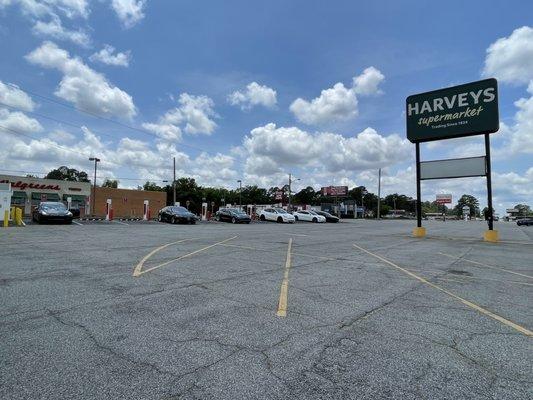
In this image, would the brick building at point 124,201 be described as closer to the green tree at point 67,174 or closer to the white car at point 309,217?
the white car at point 309,217

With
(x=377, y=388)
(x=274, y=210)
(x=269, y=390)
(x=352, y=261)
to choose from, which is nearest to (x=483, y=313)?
(x=377, y=388)

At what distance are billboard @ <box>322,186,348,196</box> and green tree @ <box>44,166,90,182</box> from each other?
82.3 m

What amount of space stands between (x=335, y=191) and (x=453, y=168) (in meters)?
85.7

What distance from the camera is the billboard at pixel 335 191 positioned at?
344ft

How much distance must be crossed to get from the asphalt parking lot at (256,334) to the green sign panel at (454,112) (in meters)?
15.2

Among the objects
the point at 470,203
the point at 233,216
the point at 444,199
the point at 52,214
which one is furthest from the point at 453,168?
the point at 470,203

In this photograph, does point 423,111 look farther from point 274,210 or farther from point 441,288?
point 274,210

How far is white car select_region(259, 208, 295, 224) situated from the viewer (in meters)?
41.1

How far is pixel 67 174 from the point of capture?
407 ft

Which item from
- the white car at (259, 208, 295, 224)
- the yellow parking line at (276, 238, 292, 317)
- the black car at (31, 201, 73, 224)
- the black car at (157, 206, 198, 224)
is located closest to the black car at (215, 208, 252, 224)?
the black car at (157, 206, 198, 224)

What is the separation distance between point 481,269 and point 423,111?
15.1 meters

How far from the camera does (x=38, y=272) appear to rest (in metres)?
7.26

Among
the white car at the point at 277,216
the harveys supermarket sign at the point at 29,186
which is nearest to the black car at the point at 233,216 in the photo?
the white car at the point at 277,216

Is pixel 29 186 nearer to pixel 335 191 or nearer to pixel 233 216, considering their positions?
pixel 233 216
